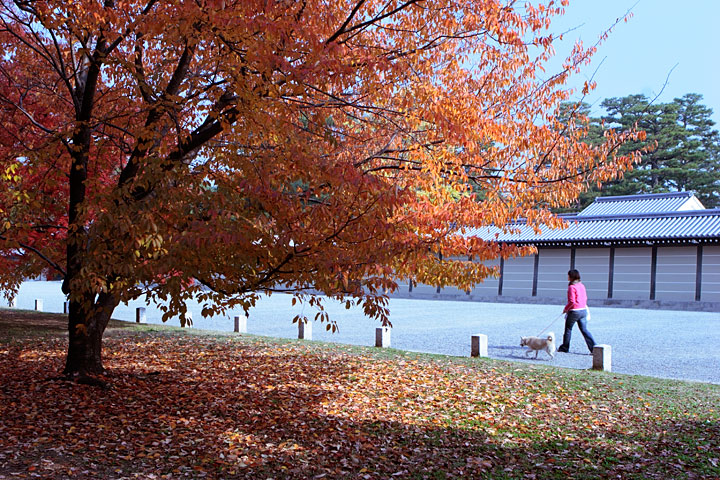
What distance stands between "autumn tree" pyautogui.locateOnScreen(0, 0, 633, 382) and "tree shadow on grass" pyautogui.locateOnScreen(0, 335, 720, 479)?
1138 mm

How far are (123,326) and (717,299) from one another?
24.0 meters

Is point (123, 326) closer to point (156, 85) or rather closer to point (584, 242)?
point (156, 85)

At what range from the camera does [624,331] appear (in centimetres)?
1644

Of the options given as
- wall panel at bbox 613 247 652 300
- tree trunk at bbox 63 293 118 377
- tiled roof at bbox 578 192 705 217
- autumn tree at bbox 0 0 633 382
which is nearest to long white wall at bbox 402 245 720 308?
wall panel at bbox 613 247 652 300

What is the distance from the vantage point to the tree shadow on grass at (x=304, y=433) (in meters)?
4.80

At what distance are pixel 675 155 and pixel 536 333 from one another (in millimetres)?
30857

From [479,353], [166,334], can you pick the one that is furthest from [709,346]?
[166,334]

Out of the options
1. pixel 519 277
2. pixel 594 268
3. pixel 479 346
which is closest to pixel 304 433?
pixel 479 346

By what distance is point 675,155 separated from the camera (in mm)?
40125

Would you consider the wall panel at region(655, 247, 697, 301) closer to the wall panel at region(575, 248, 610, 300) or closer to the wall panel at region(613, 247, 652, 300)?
the wall panel at region(613, 247, 652, 300)

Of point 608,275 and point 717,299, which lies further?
point 608,275

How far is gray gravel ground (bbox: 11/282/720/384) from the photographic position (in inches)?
435

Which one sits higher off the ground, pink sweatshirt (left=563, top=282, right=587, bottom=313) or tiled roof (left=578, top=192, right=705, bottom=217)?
tiled roof (left=578, top=192, right=705, bottom=217)

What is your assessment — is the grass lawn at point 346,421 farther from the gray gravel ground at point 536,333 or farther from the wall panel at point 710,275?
the wall panel at point 710,275
